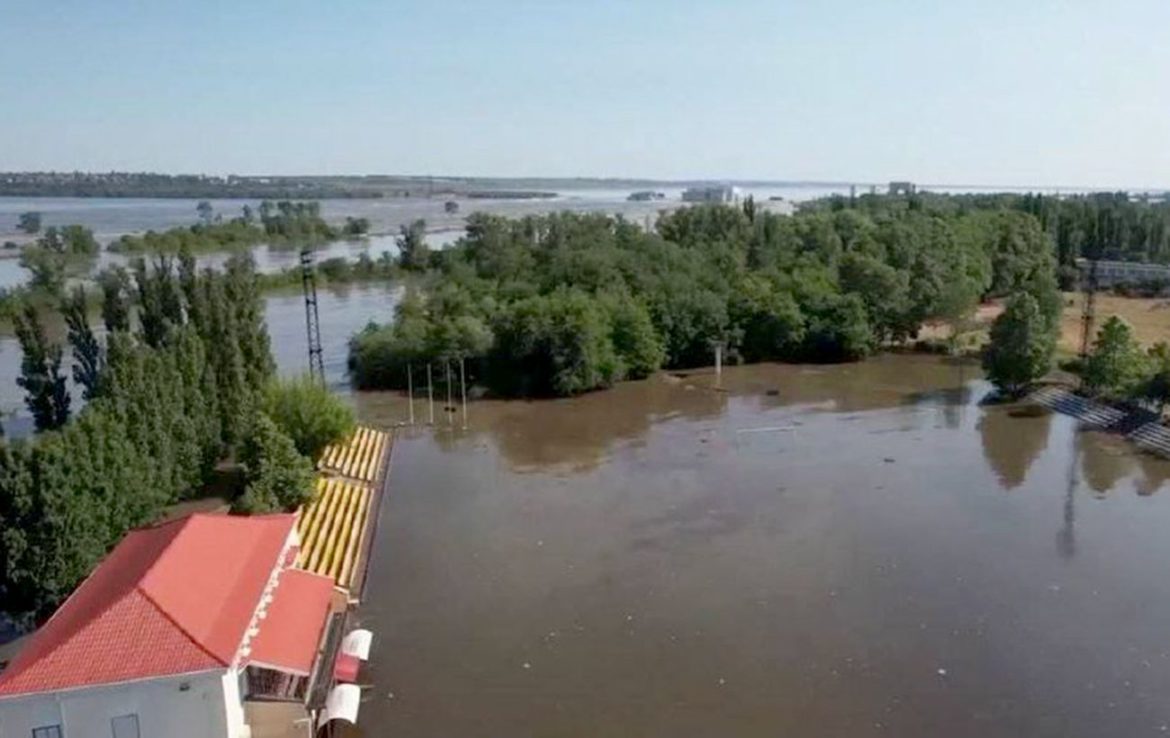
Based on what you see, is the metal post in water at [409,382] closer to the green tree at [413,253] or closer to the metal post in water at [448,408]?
the metal post in water at [448,408]

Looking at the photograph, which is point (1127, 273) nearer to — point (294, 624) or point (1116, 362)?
point (1116, 362)

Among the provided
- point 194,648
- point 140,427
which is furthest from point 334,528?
point 194,648

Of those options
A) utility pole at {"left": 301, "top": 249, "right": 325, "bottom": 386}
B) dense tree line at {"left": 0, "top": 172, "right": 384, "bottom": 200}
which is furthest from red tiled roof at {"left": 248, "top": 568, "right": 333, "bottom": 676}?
dense tree line at {"left": 0, "top": 172, "right": 384, "bottom": 200}

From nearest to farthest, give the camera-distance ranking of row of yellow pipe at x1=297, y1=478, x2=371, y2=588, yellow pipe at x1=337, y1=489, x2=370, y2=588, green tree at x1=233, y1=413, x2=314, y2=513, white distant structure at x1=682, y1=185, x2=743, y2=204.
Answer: yellow pipe at x1=337, y1=489, x2=370, y2=588
row of yellow pipe at x1=297, y1=478, x2=371, y2=588
green tree at x1=233, y1=413, x2=314, y2=513
white distant structure at x1=682, y1=185, x2=743, y2=204

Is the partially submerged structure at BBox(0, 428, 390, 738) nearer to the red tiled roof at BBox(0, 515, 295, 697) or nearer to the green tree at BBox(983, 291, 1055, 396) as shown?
the red tiled roof at BBox(0, 515, 295, 697)

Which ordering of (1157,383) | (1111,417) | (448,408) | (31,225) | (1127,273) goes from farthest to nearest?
1. (31,225)
2. (1127,273)
3. (448,408)
4. (1111,417)
5. (1157,383)

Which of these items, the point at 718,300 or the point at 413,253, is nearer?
the point at 718,300

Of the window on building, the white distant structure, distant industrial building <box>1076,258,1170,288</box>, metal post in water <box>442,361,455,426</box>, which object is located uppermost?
the white distant structure
